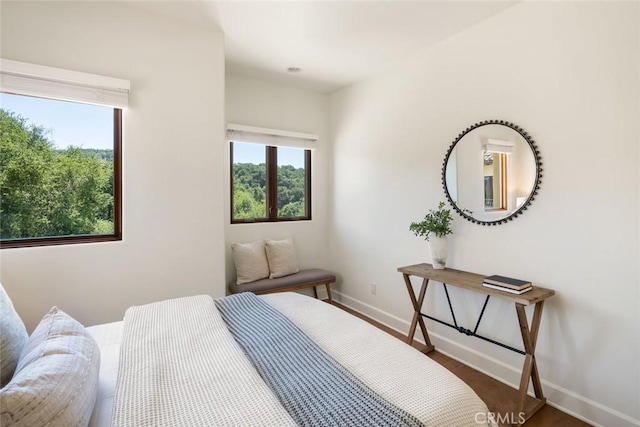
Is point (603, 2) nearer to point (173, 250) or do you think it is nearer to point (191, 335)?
point (191, 335)

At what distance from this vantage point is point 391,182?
3.16m

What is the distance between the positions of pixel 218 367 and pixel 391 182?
2.45 meters

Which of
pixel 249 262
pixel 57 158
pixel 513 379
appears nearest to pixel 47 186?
pixel 57 158

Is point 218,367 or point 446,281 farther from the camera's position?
point 446,281

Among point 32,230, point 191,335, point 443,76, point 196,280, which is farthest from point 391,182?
point 32,230

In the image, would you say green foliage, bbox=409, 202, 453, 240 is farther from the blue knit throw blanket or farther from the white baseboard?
the blue knit throw blanket

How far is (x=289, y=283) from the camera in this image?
332cm

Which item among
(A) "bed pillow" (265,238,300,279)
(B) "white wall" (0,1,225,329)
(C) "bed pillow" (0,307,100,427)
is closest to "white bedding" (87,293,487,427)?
(C) "bed pillow" (0,307,100,427)

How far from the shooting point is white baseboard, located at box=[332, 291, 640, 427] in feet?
5.87

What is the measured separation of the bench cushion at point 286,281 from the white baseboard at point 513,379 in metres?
0.69

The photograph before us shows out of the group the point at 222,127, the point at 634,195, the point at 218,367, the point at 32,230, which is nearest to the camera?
the point at 218,367

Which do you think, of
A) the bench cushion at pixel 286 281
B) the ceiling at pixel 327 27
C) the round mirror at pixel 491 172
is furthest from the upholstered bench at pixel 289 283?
the ceiling at pixel 327 27

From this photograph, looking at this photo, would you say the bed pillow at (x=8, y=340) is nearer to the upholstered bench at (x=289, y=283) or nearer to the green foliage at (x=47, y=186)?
the green foliage at (x=47, y=186)

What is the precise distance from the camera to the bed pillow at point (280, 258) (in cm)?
343
